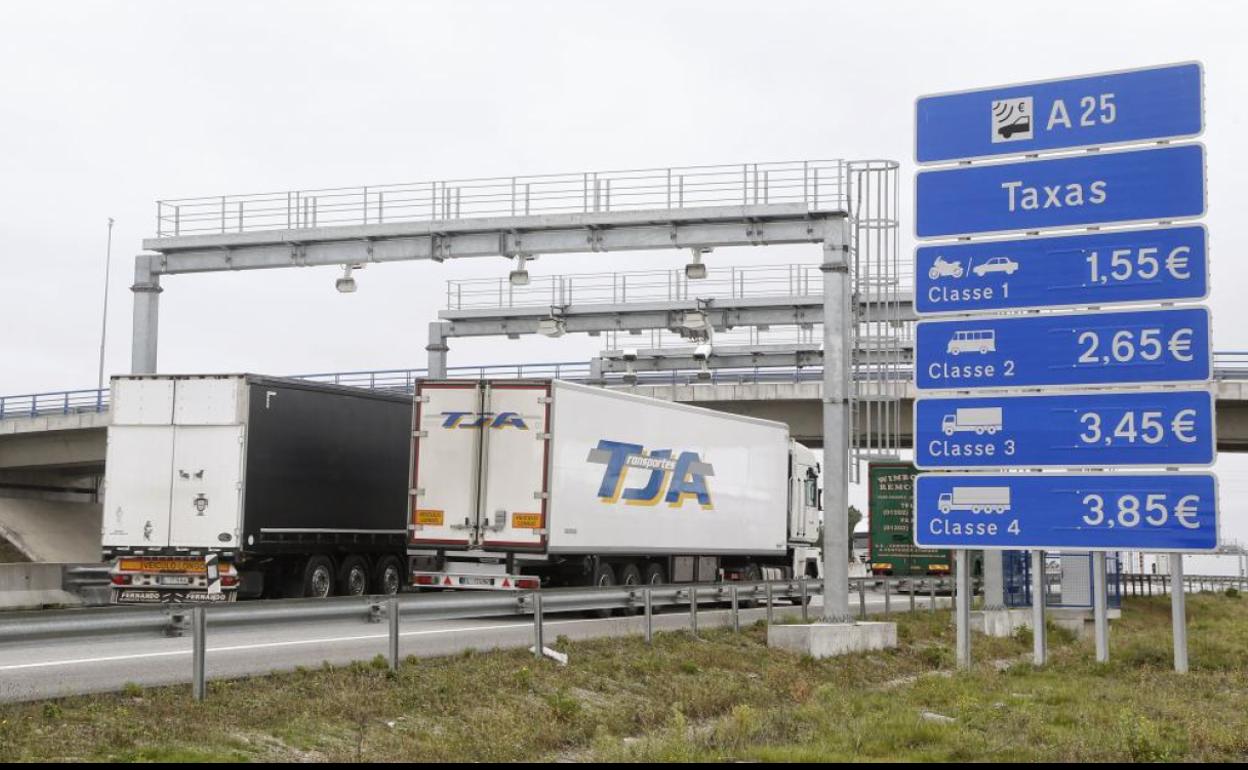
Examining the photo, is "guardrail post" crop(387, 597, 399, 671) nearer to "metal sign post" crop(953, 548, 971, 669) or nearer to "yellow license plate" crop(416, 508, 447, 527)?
"metal sign post" crop(953, 548, 971, 669)

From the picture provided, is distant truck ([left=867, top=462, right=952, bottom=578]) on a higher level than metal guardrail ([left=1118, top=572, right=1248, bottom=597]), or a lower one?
higher

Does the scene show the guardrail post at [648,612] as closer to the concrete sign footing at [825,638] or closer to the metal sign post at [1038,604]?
the concrete sign footing at [825,638]

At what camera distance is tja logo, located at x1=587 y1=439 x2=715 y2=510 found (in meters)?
24.7

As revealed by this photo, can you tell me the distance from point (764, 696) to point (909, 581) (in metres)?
15.3

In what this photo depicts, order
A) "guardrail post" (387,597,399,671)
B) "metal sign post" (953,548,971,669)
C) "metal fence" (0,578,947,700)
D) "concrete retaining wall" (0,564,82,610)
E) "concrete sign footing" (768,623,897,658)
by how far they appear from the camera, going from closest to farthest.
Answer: "metal fence" (0,578,947,700)
"guardrail post" (387,597,399,671)
"metal sign post" (953,548,971,669)
"concrete sign footing" (768,623,897,658)
"concrete retaining wall" (0,564,82,610)

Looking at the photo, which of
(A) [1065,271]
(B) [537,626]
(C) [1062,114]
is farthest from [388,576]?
(C) [1062,114]

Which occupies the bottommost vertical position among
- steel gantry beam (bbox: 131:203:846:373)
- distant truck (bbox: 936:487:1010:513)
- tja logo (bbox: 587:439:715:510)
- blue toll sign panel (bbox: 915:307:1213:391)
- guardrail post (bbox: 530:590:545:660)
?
guardrail post (bbox: 530:590:545:660)

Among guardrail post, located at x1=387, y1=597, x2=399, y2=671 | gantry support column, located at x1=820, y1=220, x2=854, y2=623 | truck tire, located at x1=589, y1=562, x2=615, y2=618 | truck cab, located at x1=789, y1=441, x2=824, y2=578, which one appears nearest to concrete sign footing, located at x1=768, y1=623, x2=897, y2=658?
gantry support column, located at x1=820, y1=220, x2=854, y2=623

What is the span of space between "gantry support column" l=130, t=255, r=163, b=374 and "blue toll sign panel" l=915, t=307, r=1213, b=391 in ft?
62.6

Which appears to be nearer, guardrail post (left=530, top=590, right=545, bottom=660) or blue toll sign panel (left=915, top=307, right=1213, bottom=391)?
blue toll sign panel (left=915, top=307, right=1213, bottom=391)

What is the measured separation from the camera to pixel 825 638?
19047mm

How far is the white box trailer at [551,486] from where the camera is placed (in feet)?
76.1

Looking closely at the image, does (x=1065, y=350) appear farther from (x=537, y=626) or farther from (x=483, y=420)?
(x=483, y=420)

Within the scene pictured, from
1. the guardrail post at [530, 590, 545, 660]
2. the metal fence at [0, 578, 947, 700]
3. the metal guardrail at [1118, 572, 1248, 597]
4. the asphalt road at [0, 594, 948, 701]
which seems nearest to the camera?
the metal fence at [0, 578, 947, 700]
